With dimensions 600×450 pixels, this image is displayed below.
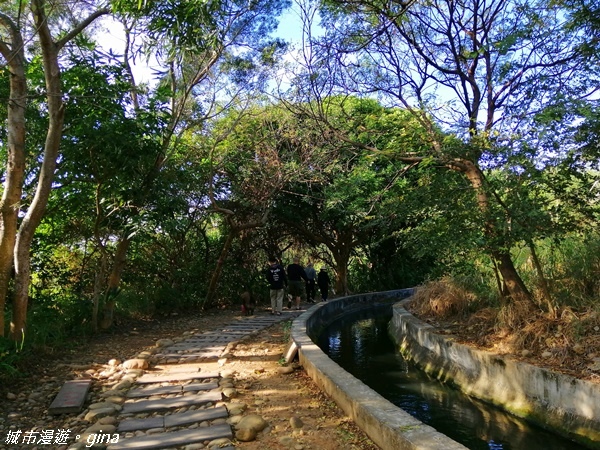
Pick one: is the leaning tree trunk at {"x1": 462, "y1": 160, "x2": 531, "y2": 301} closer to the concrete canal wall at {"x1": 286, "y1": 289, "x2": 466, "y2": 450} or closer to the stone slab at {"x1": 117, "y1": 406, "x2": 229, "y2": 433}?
the concrete canal wall at {"x1": 286, "y1": 289, "x2": 466, "y2": 450}

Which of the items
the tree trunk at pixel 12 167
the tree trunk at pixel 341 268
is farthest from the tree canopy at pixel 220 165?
the tree trunk at pixel 341 268

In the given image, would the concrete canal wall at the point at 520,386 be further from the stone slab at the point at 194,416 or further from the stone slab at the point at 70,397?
the stone slab at the point at 70,397

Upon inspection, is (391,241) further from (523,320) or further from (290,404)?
(290,404)

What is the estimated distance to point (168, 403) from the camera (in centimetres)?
473

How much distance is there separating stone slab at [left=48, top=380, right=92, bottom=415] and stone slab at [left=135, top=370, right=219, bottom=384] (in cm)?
63

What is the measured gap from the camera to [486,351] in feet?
21.3

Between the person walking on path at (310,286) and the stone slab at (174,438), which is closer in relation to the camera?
the stone slab at (174,438)

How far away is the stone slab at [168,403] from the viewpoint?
4590 millimetres

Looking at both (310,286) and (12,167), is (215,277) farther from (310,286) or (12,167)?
(12,167)

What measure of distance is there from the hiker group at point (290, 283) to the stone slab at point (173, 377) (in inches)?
226

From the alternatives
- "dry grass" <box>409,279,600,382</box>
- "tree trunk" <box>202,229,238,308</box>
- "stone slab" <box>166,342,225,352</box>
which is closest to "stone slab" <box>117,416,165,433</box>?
"stone slab" <box>166,342,225,352</box>

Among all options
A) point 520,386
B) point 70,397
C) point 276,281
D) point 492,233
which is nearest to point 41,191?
point 70,397

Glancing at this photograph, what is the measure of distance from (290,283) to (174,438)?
980cm

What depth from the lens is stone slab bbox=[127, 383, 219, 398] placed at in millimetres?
5090
